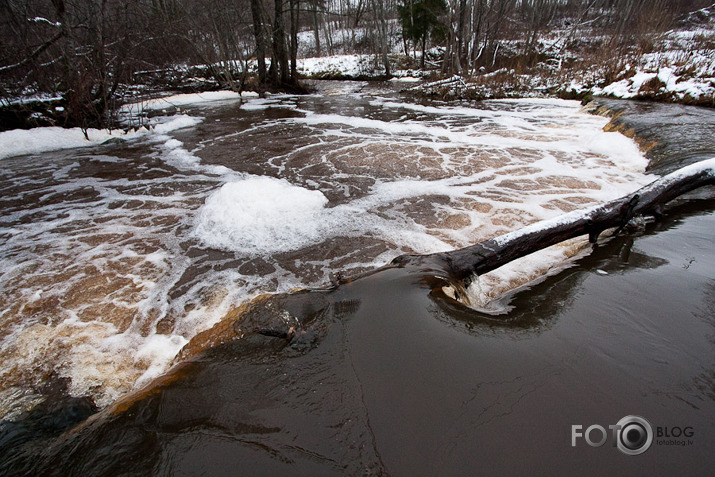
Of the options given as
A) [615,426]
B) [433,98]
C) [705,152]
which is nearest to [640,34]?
[433,98]

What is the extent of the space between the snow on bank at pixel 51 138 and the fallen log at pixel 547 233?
9.69m

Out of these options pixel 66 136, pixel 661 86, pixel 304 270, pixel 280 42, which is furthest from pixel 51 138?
pixel 661 86

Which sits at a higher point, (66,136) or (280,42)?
(280,42)

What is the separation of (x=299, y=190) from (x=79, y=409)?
3372 mm

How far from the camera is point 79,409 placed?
1737mm

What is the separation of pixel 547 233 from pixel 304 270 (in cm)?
221

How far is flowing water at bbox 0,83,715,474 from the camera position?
144cm

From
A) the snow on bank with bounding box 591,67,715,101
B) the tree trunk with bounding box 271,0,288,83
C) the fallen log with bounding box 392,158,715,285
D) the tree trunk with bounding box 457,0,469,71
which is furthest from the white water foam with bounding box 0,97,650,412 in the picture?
the tree trunk with bounding box 457,0,469,71

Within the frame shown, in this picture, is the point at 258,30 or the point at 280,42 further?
the point at 280,42

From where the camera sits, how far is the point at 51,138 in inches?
319

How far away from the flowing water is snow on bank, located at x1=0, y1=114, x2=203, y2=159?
27.0 inches

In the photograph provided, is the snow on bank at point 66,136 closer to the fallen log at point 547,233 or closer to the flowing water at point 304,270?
the flowing water at point 304,270

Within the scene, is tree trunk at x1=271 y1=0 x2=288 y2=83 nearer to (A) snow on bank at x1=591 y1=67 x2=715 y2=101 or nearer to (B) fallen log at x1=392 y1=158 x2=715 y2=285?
(A) snow on bank at x1=591 y1=67 x2=715 y2=101

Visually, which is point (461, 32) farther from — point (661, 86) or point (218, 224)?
point (218, 224)
